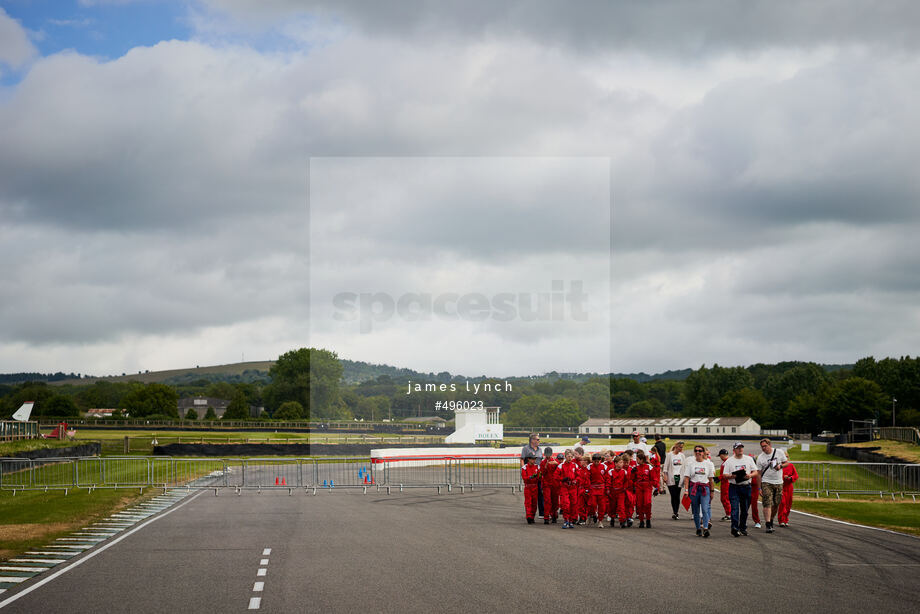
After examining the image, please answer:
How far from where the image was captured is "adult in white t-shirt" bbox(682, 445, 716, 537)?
691 inches

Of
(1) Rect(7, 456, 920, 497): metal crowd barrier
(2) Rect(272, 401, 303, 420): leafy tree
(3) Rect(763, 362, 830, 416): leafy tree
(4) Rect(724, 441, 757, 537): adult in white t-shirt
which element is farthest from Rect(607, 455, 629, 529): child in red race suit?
(3) Rect(763, 362, 830, 416): leafy tree

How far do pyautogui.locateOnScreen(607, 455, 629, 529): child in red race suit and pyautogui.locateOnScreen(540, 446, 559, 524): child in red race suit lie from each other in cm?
133

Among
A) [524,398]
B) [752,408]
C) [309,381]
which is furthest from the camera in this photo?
[752,408]

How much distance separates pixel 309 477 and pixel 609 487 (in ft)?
73.9

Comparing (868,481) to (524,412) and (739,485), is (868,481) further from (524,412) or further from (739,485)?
(524,412)

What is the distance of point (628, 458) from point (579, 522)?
6.70 ft

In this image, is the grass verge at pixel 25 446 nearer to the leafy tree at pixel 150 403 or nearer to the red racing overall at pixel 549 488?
the red racing overall at pixel 549 488

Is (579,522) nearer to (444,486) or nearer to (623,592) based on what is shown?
(623,592)

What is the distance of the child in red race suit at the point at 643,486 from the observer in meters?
19.4

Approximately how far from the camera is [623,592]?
1109 cm

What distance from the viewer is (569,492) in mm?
19469

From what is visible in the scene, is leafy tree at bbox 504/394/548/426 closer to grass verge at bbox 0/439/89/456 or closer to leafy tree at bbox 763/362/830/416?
grass verge at bbox 0/439/89/456

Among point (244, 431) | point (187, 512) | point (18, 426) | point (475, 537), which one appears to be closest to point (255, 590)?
point (475, 537)

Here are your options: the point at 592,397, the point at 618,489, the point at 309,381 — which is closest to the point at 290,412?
the point at 309,381
